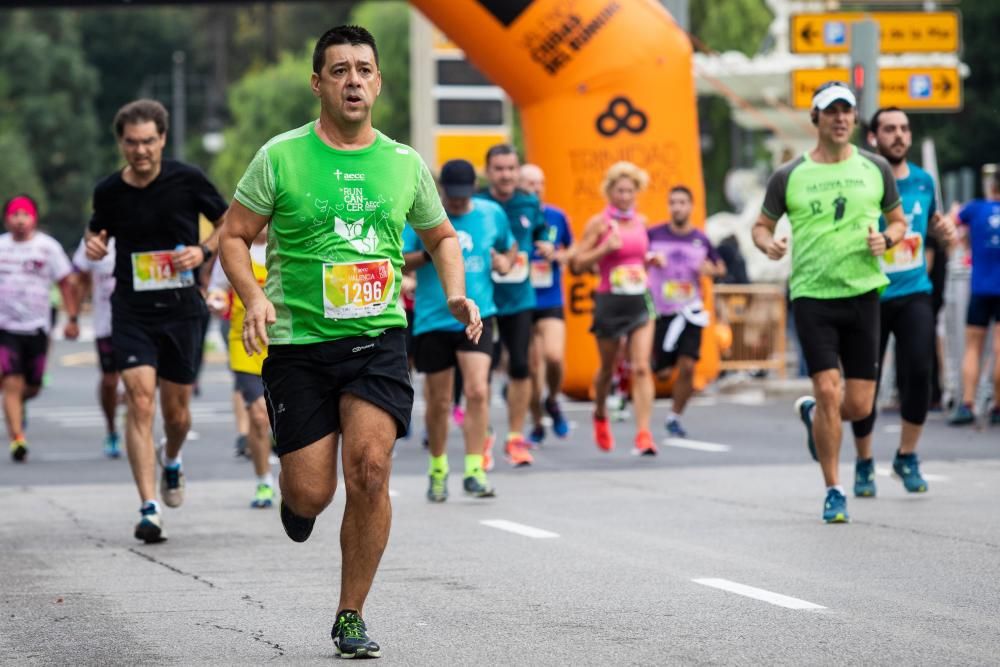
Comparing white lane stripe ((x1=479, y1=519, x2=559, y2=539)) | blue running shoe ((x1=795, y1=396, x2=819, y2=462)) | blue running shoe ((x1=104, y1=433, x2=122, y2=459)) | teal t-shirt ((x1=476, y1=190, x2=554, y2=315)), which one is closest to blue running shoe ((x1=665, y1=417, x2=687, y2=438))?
teal t-shirt ((x1=476, y1=190, x2=554, y2=315))

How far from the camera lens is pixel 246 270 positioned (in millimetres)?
6910

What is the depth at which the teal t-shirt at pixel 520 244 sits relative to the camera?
14.1m

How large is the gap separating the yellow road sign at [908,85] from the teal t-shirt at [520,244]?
667 centimetres

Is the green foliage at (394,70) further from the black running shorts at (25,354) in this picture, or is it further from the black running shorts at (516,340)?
the black running shorts at (516,340)

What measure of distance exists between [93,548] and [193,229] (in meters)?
1.69

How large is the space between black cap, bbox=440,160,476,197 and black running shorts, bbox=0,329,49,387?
5.79 m

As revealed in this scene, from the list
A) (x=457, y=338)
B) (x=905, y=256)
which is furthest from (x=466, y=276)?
(x=905, y=256)

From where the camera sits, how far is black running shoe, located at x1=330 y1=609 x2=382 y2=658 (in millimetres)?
6625

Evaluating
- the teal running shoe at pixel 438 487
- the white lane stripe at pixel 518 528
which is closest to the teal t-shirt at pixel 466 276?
the teal running shoe at pixel 438 487

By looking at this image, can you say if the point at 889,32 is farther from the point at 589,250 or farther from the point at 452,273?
the point at 452,273

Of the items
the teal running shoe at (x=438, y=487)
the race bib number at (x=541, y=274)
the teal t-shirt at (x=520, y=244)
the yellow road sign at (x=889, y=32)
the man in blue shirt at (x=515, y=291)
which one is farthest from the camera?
the yellow road sign at (x=889, y=32)

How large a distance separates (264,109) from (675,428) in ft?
207

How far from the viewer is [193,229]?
10.7 metres

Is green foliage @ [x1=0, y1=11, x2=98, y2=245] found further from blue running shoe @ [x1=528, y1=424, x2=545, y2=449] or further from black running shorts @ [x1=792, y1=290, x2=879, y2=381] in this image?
black running shorts @ [x1=792, y1=290, x2=879, y2=381]
